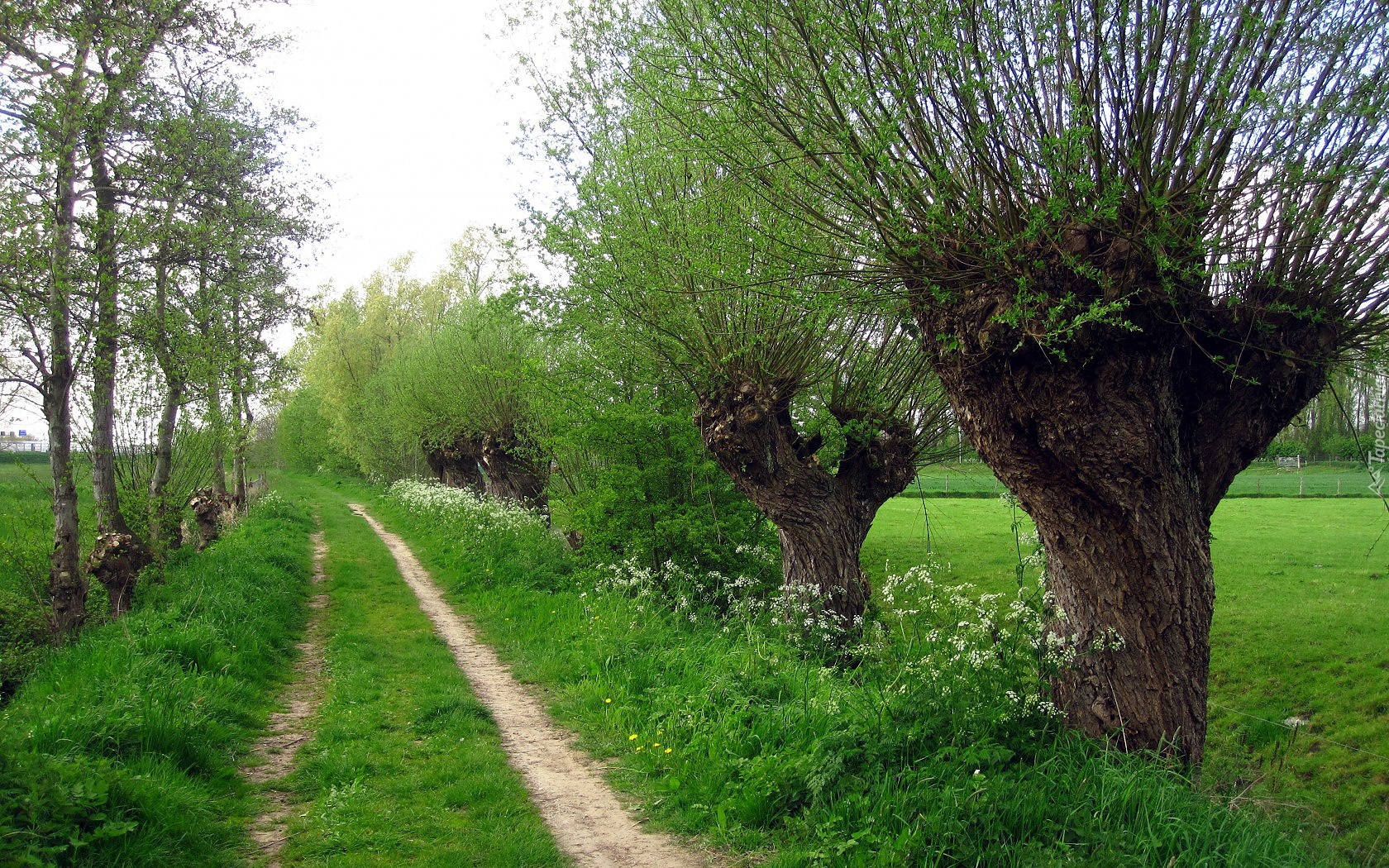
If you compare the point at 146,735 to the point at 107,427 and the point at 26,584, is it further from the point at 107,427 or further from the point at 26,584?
the point at 107,427

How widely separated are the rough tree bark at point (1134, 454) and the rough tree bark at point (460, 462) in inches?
Result: 860

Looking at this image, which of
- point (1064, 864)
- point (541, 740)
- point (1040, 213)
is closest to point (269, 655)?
point (541, 740)

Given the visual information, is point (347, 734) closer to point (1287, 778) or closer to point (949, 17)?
point (949, 17)

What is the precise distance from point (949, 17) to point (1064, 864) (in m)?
4.75

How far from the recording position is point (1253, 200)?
15.9ft

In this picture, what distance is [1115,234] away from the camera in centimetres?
500

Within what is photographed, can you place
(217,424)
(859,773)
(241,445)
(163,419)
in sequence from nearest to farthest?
(859,773), (163,419), (217,424), (241,445)

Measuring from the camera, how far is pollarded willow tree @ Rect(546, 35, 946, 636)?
362 inches

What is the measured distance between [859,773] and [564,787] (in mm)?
2176

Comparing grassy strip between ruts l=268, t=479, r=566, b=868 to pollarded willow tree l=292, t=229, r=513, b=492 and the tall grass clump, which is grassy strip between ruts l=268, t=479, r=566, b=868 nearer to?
the tall grass clump

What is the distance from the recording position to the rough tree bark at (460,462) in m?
26.9

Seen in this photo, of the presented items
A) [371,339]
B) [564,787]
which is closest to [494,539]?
[564,787]

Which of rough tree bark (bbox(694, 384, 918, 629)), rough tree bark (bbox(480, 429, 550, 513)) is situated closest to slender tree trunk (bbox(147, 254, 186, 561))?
rough tree bark (bbox(694, 384, 918, 629))

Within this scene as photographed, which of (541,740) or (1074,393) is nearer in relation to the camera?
→ (1074,393)
